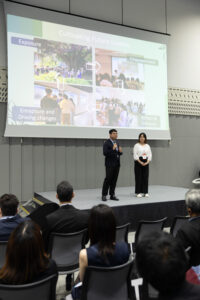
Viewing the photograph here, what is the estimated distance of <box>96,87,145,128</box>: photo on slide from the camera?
555cm

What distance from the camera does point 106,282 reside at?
1358 mm

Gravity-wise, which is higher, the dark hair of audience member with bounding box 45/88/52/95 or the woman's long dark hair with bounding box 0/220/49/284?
the dark hair of audience member with bounding box 45/88/52/95

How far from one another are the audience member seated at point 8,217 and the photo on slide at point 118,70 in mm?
3995

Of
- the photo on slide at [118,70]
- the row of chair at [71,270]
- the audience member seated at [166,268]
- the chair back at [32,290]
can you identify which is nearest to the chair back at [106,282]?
the row of chair at [71,270]

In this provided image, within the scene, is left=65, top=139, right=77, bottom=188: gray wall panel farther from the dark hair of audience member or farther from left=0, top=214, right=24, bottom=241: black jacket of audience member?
left=0, top=214, right=24, bottom=241: black jacket of audience member

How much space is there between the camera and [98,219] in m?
1.45

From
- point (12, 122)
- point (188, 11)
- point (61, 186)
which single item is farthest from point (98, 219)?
point (188, 11)

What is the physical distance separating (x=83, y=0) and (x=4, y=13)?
167 centimetres

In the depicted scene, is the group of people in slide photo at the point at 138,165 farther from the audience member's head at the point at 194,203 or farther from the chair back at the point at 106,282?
the chair back at the point at 106,282

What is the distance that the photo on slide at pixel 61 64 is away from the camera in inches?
196

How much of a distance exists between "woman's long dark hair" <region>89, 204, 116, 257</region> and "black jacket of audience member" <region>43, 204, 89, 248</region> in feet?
1.74

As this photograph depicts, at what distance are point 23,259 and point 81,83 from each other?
15.0 feet

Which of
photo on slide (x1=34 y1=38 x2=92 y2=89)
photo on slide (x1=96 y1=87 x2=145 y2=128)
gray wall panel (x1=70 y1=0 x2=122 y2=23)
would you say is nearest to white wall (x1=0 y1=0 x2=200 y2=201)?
gray wall panel (x1=70 y1=0 x2=122 y2=23)

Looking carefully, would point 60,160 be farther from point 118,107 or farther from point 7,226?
point 7,226
